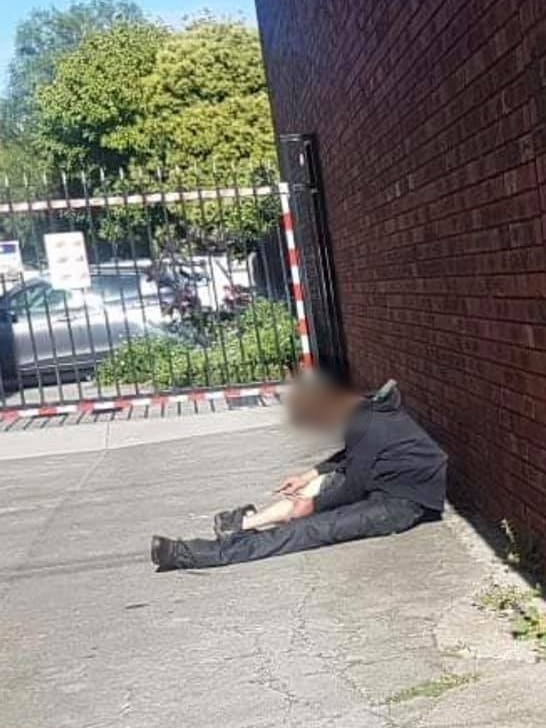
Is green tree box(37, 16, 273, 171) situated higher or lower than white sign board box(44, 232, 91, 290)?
higher

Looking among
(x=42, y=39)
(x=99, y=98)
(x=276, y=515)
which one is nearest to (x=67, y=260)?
(x=276, y=515)

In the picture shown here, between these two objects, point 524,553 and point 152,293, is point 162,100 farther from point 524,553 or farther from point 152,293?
point 524,553

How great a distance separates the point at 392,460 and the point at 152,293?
10.1 m

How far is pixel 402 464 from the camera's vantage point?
241 inches

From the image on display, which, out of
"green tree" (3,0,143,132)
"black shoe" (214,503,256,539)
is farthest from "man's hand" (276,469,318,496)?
"green tree" (3,0,143,132)

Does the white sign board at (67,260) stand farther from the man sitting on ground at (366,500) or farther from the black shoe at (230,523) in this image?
the man sitting on ground at (366,500)

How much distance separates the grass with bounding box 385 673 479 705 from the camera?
4.16m

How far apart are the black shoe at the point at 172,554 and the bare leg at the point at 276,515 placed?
41cm

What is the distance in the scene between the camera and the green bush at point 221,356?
1315 centimetres

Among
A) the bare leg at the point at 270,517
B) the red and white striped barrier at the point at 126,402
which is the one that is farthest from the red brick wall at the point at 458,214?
the red and white striped barrier at the point at 126,402

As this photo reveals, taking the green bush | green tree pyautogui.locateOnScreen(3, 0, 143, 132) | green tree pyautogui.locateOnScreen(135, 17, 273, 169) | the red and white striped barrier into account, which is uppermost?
green tree pyautogui.locateOnScreen(3, 0, 143, 132)

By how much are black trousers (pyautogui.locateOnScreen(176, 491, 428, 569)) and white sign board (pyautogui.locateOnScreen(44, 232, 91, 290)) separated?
6.66 m

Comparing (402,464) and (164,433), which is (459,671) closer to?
(402,464)

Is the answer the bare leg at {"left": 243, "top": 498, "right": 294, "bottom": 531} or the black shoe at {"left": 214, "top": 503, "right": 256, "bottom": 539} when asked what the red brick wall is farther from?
the black shoe at {"left": 214, "top": 503, "right": 256, "bottom": 539}
